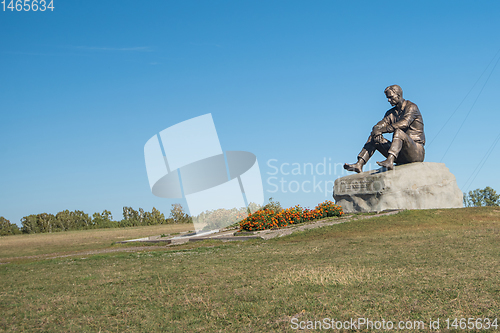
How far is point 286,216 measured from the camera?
55.7ft

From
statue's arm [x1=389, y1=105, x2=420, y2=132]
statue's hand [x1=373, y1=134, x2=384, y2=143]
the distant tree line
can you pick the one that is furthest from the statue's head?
the distant tree line

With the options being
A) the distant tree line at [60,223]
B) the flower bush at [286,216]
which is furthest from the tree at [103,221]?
the flower bush at [286,216]

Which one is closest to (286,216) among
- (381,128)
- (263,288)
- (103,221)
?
(381,128)

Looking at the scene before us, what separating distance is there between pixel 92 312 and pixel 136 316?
28.1 inches

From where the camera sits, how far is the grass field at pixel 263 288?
459cm

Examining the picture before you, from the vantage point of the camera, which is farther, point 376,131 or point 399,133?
point 376,131

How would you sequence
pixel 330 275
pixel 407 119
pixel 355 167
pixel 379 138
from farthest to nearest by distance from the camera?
pixel 355 167 → pixel 379 138 → pixel 407 119 → pixel 330 275

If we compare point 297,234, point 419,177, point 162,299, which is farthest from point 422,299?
point 419,177

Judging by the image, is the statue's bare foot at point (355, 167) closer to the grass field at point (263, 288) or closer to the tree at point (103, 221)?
the grass field at point (263, 288)

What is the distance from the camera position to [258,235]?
1388cm

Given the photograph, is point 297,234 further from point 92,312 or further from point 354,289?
point 92,312

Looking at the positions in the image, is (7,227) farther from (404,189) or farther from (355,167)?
(404,189)

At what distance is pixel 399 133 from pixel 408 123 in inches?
38.7

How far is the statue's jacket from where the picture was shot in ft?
55.2
